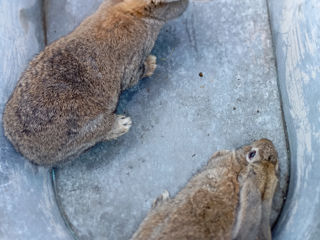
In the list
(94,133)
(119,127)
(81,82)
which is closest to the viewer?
(81,82)

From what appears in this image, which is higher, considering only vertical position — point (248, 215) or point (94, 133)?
A: point (94, 133)

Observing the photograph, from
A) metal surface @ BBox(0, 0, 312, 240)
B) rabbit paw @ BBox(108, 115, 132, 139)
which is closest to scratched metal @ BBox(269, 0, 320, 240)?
metal surface @ BBox(0, 0, 312, 240)

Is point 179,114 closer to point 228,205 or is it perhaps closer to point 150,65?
point 150,65

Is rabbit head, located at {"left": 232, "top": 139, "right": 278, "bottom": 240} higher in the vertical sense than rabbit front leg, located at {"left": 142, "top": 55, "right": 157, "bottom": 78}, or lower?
lower

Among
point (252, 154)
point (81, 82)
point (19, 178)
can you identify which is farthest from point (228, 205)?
point (19, 178)

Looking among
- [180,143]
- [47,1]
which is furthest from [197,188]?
[47,1]

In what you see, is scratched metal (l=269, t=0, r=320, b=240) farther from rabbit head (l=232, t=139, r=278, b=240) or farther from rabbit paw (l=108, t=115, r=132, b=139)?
rabbit paw (l=108, t=115, r=132, b=139)
